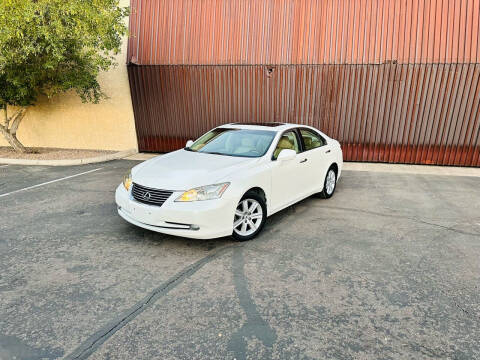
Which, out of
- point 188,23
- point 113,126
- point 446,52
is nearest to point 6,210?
point 113,126

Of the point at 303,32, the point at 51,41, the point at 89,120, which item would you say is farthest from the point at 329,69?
the point at 89,120

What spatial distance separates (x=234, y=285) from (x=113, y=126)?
10.1 meters

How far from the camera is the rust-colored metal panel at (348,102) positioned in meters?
9.59

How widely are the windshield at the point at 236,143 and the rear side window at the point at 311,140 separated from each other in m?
0.75

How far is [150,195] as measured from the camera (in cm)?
429

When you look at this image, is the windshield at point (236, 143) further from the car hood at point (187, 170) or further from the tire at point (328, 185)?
the tire at point (328, 185)

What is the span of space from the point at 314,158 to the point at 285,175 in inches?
39.5

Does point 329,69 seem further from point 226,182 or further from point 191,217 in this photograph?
point 191,217

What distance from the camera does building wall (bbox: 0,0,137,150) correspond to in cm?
1177

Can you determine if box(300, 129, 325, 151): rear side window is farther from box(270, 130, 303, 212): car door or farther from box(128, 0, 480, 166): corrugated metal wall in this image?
box(128, 0, 480, 166): corrugated metal wall

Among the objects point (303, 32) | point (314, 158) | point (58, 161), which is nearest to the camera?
point (314, 158)

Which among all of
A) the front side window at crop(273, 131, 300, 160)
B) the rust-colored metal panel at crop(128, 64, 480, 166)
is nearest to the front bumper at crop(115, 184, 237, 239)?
the front side window at crop(273, 131, 300, 160)

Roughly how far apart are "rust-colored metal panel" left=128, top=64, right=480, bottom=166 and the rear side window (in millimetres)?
4284

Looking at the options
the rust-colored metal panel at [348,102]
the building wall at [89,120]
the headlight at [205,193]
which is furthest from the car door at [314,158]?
the building wall at [89,120]
